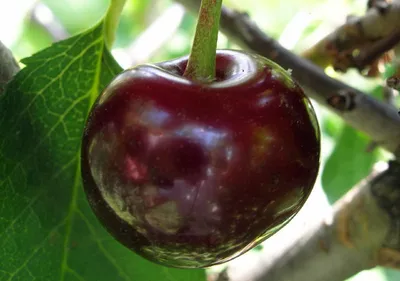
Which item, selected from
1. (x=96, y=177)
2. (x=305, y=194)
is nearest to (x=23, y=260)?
(x=96, y=177)

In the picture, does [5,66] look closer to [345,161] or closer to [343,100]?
[343,100]

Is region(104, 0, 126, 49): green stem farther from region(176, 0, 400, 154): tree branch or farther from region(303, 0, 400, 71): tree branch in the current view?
region(303, 0, 400, 71): tree branch

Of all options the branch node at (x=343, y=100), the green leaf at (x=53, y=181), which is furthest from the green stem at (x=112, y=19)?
the branch node at (x=343, y=100)

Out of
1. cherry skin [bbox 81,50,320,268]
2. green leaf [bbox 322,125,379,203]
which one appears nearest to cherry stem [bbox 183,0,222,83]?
cherry skin [bbox 81,50,320,268]

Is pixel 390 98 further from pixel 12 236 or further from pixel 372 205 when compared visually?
pixel 12 236

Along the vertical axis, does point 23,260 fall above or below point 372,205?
above

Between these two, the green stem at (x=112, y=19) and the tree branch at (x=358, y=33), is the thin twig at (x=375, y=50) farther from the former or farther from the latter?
the green stem at (x=112, y=19)
